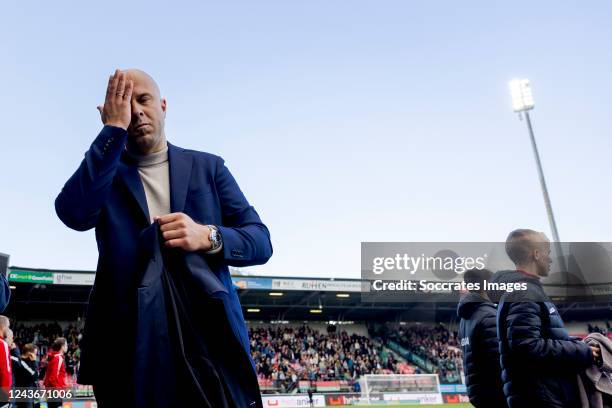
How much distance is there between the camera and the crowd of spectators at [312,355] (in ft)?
107

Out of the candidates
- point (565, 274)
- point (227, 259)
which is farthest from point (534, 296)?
point (565, 274)

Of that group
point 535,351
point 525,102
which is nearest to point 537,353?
point 535,351

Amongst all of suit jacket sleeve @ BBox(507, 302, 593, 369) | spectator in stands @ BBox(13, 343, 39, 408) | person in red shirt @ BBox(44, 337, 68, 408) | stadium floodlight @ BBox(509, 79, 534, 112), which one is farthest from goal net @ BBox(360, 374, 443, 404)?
suit jacket sleeve @ BBox(507, 302, 593, 369)

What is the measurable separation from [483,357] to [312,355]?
31.8 metres

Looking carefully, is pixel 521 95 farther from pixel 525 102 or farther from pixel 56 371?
pixel 56 371

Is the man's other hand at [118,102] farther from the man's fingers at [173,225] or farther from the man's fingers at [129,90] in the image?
the man's fingers at [173,225]

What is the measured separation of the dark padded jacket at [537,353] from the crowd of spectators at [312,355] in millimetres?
27966

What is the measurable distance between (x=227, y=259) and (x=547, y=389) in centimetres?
275

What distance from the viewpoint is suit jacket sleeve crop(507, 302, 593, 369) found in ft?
11.5

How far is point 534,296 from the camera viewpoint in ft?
12.1

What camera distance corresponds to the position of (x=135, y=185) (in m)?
1.65

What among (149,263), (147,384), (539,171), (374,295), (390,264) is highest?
(539,171)

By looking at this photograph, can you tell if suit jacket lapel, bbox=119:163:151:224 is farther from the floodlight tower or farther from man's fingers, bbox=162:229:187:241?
the floodlight tower

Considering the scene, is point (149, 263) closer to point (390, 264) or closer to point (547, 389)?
point (547, 389)
